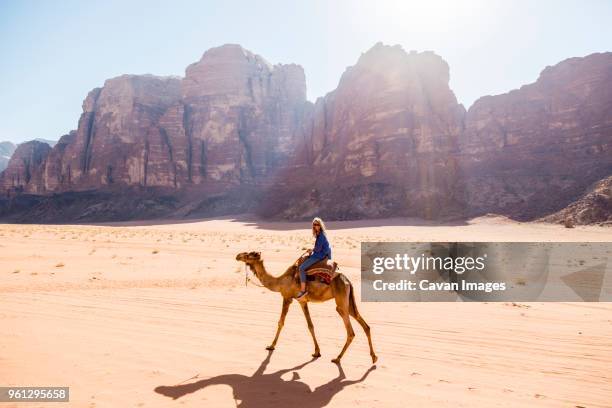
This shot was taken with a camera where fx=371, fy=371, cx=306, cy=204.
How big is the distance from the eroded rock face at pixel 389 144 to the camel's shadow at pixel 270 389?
6211cm

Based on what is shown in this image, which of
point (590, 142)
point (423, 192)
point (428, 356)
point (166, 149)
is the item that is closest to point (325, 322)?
point (428, 356)

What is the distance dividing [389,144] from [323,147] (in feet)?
66.1

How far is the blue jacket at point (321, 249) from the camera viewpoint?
6.88 meters

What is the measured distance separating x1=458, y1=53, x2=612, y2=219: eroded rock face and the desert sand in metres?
53.6

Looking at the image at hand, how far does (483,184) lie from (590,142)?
715 inches

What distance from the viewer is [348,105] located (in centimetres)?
8900

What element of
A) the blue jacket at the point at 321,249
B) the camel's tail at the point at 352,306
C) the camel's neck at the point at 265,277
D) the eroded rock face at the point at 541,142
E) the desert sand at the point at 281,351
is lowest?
the desert sand at the point at 281,351

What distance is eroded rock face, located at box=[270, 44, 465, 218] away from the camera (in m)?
70.1

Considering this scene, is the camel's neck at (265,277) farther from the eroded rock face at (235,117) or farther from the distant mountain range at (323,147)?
the eroded rock face at (235,117)

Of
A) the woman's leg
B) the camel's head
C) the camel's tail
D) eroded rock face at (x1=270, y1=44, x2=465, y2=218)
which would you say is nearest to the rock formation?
eroded rock face at (x1=270, y1=44, x2=465, y2=218)

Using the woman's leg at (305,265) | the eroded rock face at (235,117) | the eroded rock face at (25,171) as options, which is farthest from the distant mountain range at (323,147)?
the woman's leg at (305,265)

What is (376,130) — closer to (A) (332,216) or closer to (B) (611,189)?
(A) (332,216)
